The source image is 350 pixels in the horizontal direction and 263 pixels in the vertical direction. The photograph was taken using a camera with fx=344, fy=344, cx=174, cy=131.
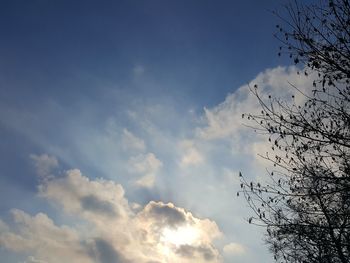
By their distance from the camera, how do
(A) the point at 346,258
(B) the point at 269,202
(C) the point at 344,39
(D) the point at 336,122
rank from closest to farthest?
(C) the point at 344,39, (D) the point at 336,122, (B) the point at 269,202, (A) the point at 346,258

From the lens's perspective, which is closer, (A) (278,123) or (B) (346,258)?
(A) (278,123)

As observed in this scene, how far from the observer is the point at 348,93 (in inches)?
304

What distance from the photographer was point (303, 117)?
7863 mm

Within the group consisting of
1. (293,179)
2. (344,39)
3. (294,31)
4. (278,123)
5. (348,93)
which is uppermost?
(294,31)

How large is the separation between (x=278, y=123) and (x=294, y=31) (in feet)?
7.09

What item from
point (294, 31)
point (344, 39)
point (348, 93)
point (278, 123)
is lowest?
point (278, 123)

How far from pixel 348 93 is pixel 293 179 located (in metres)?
2.38

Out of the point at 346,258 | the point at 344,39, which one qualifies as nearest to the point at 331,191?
the point at 344,39

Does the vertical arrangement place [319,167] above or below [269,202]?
above

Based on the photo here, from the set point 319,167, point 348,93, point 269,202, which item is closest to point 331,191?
point 319,167

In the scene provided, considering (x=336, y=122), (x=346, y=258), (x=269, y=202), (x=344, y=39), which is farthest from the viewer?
(x=346, y=258)

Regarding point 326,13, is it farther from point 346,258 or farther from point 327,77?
point 346,258

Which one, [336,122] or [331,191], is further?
[336,122]

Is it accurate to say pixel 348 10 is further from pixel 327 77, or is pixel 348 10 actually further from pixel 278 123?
pixel 278 123
